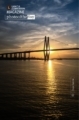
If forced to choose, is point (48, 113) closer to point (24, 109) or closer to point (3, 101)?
point (24, 109)

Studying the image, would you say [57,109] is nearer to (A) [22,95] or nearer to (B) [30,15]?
(A) [22,95]

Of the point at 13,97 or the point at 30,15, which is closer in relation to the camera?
the point at 30,15

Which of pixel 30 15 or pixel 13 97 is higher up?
pixel 30 15

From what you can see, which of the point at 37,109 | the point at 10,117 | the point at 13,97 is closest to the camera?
the point at 10,117

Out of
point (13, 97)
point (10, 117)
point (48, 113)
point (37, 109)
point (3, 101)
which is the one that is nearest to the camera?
point (10, 117)

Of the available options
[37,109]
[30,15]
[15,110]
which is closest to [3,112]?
[15,110]

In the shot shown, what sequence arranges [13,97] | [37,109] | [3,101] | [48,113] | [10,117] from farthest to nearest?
[13,97] → [3,101] → [37,109] → [48,113] → [10,117]

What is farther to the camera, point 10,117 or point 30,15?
point 30,15

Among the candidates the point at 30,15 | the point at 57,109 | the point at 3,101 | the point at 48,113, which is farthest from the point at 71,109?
the point at 30,15

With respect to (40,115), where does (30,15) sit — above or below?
above
